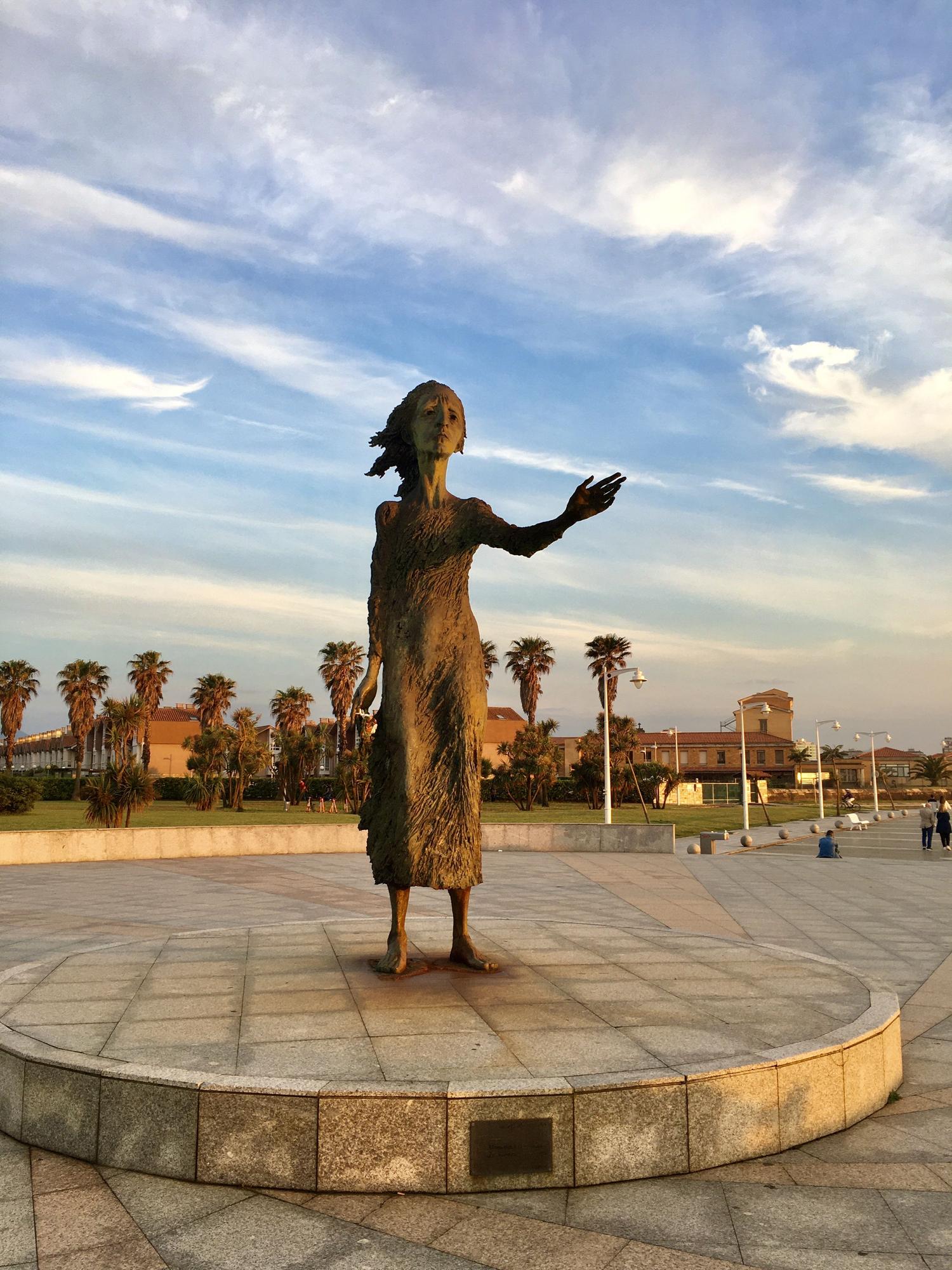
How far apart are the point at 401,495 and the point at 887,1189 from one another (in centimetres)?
437

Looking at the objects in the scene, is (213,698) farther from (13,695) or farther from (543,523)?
(543,523)

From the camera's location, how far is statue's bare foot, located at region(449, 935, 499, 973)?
5.44 m

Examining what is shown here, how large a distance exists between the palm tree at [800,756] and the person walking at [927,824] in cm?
6955

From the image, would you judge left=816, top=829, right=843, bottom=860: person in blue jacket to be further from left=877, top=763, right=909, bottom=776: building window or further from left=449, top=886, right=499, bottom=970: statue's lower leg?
left=877, top=763, right=909, bottom=776: building window

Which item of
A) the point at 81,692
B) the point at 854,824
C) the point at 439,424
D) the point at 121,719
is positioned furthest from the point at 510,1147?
the point at 81,692

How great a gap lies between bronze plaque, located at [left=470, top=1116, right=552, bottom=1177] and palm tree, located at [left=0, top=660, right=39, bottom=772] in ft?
220

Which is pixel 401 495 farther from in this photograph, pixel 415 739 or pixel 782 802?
pixel 782 802

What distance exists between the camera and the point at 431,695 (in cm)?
538

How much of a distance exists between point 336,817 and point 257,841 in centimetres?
1972

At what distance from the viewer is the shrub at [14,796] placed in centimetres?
3650

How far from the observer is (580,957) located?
19.5 ft

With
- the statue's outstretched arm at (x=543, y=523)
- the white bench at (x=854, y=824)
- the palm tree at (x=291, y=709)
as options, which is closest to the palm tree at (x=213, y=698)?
the palm tree at (x=291, y=709)

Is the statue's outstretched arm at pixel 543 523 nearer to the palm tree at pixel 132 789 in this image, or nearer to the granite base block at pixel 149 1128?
the granite base block at pixel 149 1128

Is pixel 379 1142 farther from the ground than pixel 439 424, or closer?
closer
